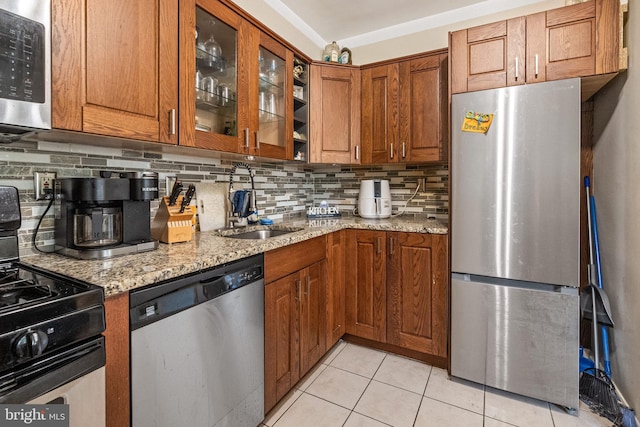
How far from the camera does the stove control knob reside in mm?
659

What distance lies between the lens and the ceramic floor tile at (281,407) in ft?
5.09

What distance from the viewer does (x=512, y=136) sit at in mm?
1661

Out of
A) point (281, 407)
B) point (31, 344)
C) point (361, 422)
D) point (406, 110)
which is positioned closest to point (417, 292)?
point (361, 422)

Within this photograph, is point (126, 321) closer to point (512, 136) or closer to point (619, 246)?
point (512, 136)

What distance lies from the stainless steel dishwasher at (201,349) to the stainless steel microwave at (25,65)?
2.00 ft

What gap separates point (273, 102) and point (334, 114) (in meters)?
0.55

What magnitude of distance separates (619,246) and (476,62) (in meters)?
1.28

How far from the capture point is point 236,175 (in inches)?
85.4

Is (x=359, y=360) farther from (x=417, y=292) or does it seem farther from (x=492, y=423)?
(x=492, y=423)

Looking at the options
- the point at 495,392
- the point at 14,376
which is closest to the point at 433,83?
the point at 495,392

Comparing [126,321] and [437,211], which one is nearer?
[126,321]

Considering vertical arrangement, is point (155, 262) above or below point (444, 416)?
above

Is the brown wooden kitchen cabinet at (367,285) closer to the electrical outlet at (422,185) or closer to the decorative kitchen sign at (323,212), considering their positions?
the decorative kitchen sign at (323,212)

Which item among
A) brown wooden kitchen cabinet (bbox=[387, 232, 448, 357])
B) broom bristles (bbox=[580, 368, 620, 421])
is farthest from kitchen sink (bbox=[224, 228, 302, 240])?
broom bristles (bbox=[580, 368, 620, 421])
